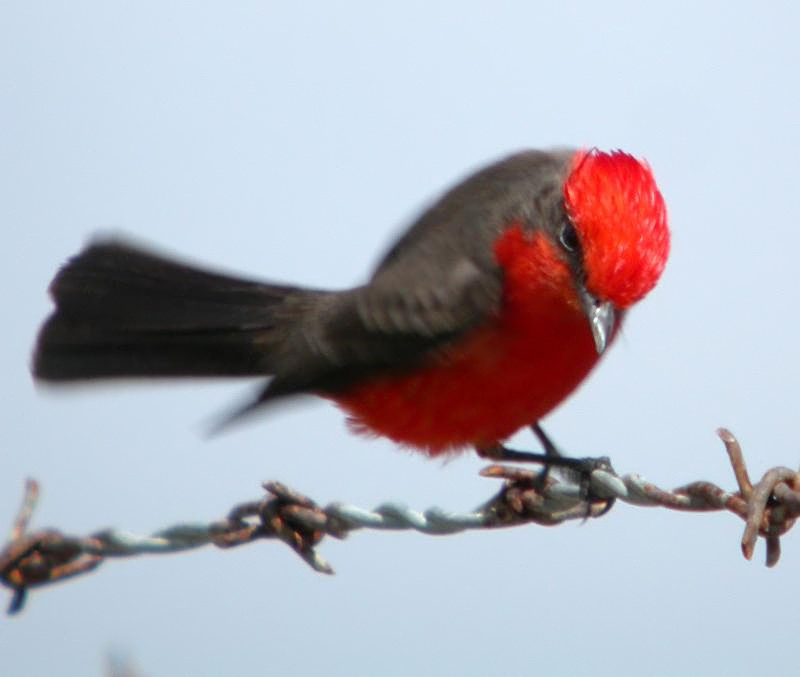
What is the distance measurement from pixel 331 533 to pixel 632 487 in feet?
2.70

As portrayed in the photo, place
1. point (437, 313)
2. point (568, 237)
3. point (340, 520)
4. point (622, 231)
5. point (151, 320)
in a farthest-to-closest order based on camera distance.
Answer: point (151, 320) < point (437, 313) < point (568, 237) < point (622, 231) < point (340, 520)

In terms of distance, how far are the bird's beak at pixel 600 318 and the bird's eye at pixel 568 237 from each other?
21 centimetres

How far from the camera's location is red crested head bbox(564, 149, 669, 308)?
163 inches

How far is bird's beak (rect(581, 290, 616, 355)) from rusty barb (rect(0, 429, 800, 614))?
49 centimetres

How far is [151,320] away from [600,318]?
6.26 ft

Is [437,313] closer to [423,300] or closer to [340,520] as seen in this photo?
[423,300]

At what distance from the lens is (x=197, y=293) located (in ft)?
17.8

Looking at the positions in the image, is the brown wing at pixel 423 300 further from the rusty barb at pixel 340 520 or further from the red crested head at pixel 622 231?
the rusty barb at pixel 340 520

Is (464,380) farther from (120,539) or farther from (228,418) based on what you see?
(120,539)

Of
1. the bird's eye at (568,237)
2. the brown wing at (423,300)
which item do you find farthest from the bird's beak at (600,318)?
the brown wing at (423,300)

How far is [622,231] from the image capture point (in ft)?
13.6

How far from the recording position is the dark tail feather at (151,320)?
5.21m

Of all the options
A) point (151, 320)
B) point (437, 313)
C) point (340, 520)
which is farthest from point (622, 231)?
point (151, 320)

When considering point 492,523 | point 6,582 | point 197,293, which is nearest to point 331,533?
point 492,523
